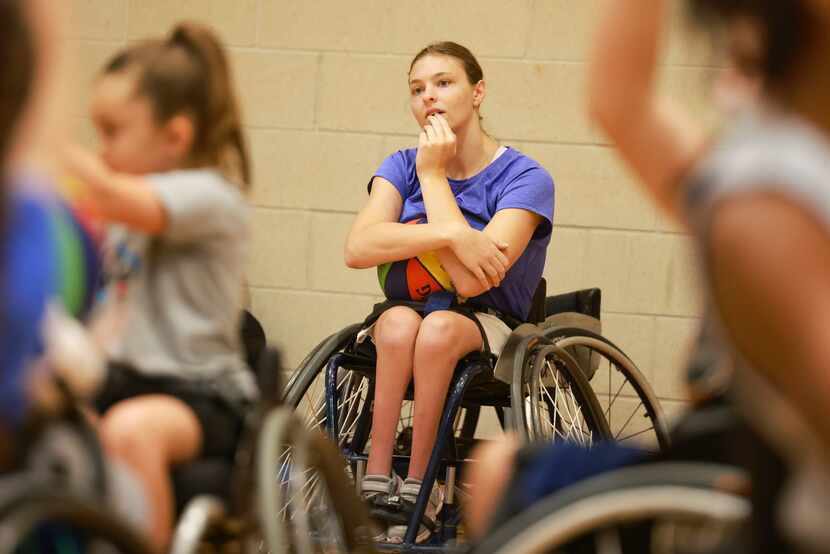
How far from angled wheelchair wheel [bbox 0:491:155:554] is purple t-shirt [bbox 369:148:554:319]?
177 centimetres

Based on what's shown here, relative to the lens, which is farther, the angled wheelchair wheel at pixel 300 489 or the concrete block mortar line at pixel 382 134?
the concrete block mortar line at pixel 382 134

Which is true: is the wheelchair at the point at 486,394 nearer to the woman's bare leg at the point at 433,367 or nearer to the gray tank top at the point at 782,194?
the woman's bare leg at the point at 433,367

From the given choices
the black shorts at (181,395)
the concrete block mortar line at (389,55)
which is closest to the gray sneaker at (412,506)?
the black shorts at (181,395)

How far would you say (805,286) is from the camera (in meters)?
0.81

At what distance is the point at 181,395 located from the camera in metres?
1.53

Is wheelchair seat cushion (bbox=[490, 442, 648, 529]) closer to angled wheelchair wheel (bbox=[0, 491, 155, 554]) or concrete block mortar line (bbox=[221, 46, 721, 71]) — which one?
angled wheelchair wheel (bbox=[0, 491, 155, 554])

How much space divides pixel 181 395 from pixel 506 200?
151 cm

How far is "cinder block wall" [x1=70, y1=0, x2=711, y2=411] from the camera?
3.93 metres

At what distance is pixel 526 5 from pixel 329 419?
5.49ft

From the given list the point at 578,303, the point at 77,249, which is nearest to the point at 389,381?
the point at 578,303

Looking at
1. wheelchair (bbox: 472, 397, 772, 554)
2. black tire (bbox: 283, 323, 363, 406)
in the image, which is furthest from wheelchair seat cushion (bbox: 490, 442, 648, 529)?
black tire (bbox: 283, 323, 363, 406)

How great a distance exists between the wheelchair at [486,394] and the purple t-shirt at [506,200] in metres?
0.08

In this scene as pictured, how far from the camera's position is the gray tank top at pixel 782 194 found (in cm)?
83

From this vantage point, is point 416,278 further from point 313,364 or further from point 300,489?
point 300,489
